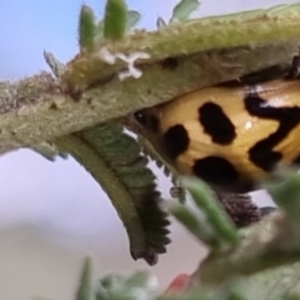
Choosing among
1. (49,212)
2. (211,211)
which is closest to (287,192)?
(211,211)

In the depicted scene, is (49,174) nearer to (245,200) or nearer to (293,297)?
(245,200)

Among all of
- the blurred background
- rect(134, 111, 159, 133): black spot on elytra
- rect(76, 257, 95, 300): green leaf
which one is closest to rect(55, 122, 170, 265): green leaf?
rect(134, 111, 159, 133): black spot on elytra

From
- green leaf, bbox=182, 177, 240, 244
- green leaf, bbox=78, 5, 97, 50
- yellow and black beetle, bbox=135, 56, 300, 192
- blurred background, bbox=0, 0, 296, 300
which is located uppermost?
blurred background, bbox=0, 0, 296, 300

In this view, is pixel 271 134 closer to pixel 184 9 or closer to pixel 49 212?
pixel 184 9

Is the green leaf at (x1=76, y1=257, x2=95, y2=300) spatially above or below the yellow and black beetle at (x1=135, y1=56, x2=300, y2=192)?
below

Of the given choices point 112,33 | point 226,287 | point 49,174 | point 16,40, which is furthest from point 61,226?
point 226,287

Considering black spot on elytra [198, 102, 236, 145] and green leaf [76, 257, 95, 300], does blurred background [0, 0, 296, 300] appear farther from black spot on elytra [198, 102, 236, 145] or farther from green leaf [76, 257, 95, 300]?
green leaf [76, 257, 95, 300]

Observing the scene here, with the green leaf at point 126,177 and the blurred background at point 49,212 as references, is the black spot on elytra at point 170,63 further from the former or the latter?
the blurred background at point 49,212
